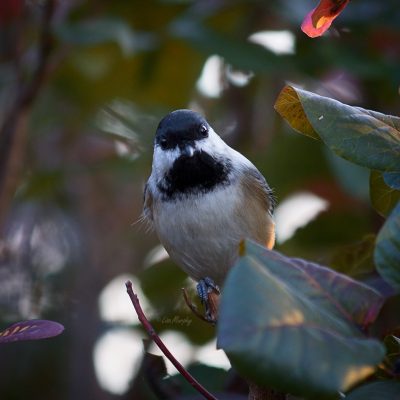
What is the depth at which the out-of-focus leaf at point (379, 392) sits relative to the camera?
1.26m

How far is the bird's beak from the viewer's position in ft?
9.35

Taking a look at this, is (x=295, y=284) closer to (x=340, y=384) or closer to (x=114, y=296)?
(x=340, y=384)

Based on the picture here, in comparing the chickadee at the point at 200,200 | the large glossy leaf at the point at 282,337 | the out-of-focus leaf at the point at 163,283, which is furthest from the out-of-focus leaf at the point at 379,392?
the out-of-focus leaf at the point at 163,283

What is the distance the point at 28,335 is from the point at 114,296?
2.31 metres

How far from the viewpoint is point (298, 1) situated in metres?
3.26

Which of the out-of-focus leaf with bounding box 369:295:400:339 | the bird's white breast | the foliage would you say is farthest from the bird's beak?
the foliage

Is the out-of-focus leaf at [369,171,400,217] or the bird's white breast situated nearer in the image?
the out-of-focus leaf at [369,171,400,217]

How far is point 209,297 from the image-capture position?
2404mm

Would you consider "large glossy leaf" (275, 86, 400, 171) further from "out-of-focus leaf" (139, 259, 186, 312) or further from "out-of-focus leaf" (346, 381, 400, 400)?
"out-of-focus leaf" (139, 259, 186, 312)

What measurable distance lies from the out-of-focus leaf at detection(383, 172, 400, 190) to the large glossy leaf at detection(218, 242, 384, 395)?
381mm

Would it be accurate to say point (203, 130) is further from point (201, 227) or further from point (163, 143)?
point (201, 227)

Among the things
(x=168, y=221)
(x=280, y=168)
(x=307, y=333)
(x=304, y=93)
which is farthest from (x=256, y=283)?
(x=280, y=168)

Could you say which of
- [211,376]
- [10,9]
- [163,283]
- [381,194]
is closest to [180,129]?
[163,283]

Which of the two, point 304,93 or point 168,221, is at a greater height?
point 304,93
